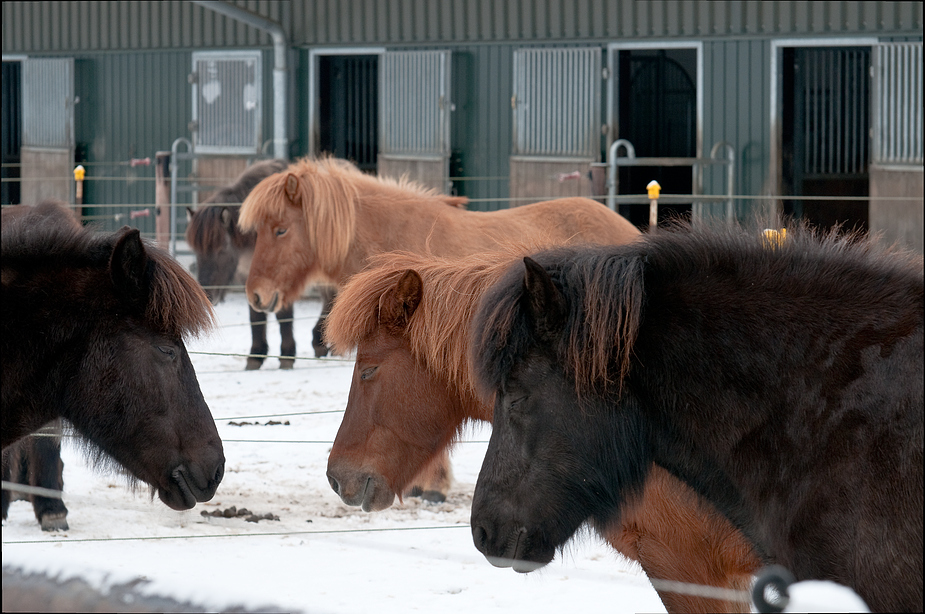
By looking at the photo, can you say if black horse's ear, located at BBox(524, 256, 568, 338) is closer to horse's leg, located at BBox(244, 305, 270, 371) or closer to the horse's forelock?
the horse's forelock

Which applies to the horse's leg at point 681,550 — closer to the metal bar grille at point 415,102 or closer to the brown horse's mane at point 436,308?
the brown horse's mane at point 436,308

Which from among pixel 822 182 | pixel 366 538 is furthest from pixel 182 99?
pixel 366 538

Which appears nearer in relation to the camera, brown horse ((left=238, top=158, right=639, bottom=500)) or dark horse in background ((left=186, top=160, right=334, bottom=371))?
brown horse ((left=238, top=158, right=639, bottom=500))

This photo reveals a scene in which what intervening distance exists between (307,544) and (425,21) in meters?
→ 8.78

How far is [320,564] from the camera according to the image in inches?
158

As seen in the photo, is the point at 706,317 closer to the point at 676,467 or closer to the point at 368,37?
the point at 676,467

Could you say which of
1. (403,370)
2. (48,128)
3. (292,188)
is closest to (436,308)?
(403,370)

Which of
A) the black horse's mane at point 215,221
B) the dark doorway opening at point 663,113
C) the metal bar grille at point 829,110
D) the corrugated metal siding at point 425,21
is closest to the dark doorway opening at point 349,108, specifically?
the corrugated metal siding at point 425,21

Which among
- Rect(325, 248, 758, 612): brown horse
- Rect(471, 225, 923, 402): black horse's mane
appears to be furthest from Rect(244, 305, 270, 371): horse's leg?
Rect(471, 225, 923, 402): black horse's mane

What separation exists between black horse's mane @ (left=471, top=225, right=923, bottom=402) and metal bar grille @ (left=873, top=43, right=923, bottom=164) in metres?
8.37

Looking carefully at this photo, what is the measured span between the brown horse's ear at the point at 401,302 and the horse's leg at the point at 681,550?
3.18 feet

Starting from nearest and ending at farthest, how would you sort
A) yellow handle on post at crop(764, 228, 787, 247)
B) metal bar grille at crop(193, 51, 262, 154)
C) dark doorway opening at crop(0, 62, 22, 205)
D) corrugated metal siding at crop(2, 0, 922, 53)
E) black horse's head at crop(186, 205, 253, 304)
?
yellow handle on post at crop(764, 228, 787, 247)
black horse's head at crop(186, 205, 253, 304)
corrugated metal siding at crop(2, 0, 922, 53)
metal bar grille at crop(193, 51, 262, 154)
dark doorway opening at crop(0, 62, 22, 205)

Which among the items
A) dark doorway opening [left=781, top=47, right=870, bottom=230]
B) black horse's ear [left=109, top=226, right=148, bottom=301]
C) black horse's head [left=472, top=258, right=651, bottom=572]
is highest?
dark doorway opening [left=781, top=47, right=870, bottom=230]

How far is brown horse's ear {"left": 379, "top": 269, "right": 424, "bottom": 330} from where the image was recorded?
3.15 meters
